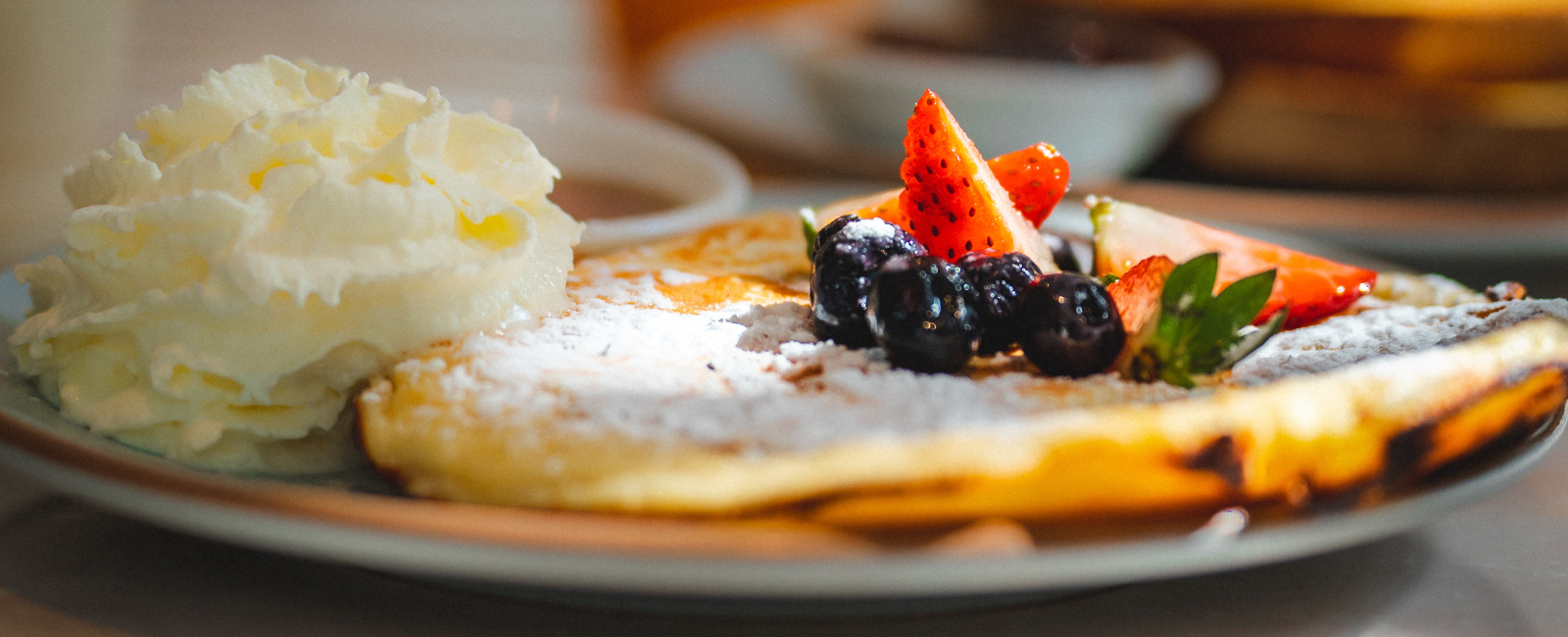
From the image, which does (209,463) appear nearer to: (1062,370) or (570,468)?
(570,468)

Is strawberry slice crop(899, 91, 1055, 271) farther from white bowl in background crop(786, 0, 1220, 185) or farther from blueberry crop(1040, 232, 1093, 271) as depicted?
white bowl in background crop(786, 0, 1220, 185)

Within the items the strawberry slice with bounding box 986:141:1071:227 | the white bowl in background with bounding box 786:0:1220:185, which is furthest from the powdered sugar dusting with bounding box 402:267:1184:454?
the white bowl in background with bounding box 786:0:1220:185

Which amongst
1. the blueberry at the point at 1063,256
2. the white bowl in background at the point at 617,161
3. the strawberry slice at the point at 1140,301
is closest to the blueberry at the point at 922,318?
the strawberry slice at the point at 1140,301

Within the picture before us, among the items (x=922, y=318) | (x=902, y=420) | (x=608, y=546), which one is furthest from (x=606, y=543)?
(x=922, y=318)

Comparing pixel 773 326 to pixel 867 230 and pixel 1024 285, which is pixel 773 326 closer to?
pixel 867 230

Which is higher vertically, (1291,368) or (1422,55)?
(1422,55)

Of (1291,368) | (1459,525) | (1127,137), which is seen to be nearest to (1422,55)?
(1127,137)
